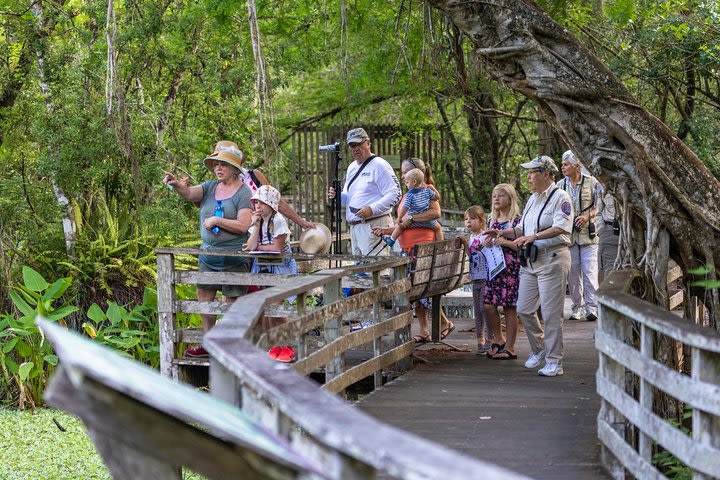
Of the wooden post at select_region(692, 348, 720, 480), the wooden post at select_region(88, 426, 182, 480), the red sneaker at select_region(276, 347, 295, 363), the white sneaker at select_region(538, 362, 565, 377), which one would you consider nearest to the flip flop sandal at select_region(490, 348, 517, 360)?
the white sneaker at select_region(538, 362, 565, 377)

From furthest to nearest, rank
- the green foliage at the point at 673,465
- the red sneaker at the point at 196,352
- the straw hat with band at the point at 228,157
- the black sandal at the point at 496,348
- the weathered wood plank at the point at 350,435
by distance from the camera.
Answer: the red sneaker at the point at 196,352, the black sandal at the point at 496,348, the straw hat with band at the point at 228,157, the green foliage at the point at 673,465, the weathered wood plank at the point at 350,435

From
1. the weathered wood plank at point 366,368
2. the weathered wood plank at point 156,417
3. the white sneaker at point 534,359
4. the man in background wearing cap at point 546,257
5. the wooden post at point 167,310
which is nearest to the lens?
the weathered wood plank at point 156,417

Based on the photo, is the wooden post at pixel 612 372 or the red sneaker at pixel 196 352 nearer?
the wooden post at pixel 612 372

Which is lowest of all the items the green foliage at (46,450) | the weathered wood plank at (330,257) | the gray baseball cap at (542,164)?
the green foliage at (46,450)

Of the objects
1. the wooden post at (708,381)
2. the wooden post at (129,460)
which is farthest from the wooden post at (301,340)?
the wooden post at (129,460)

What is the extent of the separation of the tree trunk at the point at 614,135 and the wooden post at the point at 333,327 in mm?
2024

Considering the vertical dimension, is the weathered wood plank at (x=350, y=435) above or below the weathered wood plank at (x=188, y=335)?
above

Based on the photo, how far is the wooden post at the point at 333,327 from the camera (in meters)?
7.74

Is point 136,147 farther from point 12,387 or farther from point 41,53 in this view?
point 12,387

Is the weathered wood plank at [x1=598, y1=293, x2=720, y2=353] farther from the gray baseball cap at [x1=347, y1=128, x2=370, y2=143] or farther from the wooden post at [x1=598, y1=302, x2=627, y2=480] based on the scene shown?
the gray baseball cap at [x1=347, y1=128, x2=370, y2=143]

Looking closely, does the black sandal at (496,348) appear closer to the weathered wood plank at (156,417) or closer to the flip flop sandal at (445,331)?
the flip flop sandal at (445,331)

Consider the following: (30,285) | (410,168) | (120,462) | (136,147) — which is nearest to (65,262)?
(30,285)

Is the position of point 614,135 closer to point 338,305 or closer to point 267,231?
point 338,305

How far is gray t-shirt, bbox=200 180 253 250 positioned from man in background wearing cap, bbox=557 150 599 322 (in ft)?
10.5
